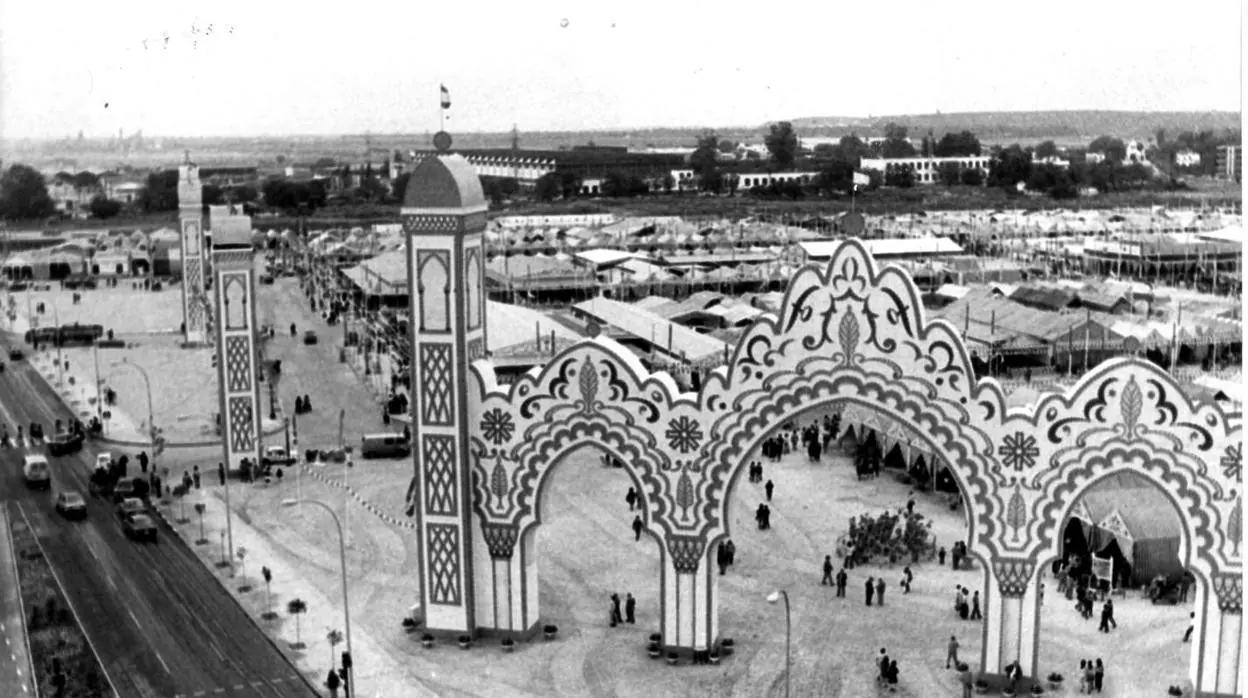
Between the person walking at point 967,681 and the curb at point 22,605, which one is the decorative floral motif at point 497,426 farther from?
the person walking at point 967,681

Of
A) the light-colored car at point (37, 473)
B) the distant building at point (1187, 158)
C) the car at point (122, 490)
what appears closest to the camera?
the car at point (122, 490)

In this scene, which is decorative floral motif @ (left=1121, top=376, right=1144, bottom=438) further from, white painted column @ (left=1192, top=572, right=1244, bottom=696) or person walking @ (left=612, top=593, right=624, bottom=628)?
person walking @ (left=612, top=593, right=624, bottom=628)

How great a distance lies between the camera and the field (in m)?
21.4

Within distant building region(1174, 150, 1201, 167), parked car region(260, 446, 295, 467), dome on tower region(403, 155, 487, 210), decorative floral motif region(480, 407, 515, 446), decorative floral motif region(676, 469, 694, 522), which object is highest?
dome on tower region(403, 155, 487, 210)

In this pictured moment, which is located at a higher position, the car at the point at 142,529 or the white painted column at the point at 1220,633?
the white painted column at the point at 1220,633

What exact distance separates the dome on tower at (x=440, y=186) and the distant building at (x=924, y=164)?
366 ft

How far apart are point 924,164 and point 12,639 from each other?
118175 mm

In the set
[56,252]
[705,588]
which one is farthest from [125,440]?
[56,252]

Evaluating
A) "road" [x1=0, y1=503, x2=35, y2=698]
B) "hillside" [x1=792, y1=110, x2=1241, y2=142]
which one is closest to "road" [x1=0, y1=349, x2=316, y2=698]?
"road" [x1=0, y1=503, x2=35, y2=698]

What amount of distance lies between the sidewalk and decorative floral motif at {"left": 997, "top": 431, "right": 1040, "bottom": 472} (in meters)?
8.76

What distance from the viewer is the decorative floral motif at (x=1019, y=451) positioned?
2055cm

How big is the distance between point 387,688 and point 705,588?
4886 millimetres

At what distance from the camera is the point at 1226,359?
1807 inches

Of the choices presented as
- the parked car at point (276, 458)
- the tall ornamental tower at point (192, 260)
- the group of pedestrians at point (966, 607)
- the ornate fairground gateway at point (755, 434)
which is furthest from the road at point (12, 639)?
the tall ornamental tower at point (192, 260)
